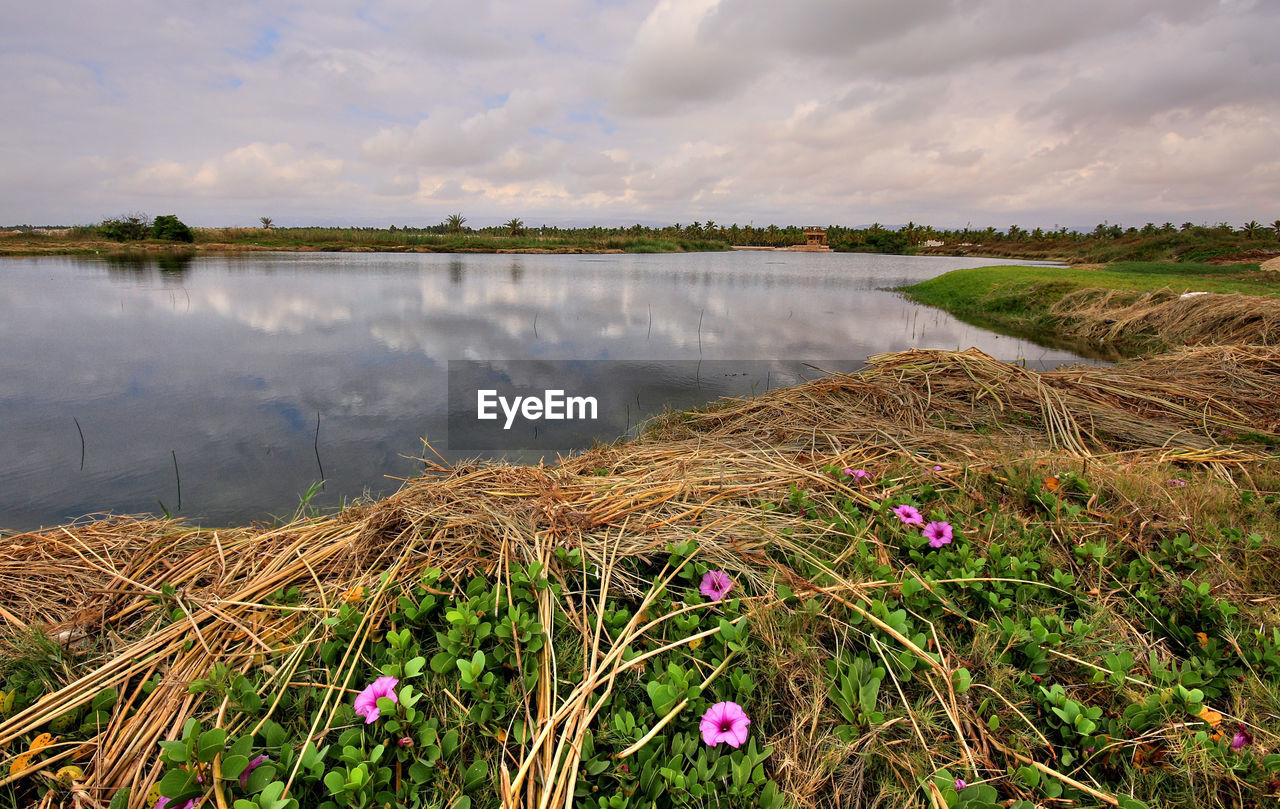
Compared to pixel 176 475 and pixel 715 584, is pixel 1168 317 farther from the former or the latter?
pixel 176 475

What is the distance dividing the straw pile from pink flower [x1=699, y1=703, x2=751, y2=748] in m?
9.37

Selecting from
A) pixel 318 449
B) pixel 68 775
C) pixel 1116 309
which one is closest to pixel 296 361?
pixel 318 449

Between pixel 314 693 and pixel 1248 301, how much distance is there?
493 inches

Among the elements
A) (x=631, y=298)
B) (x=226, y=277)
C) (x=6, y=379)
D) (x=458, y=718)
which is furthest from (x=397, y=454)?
(x=226, y=277)

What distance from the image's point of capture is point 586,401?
559cm

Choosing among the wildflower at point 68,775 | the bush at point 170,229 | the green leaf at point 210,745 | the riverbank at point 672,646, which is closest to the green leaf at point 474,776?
the riverbank at point 672,646

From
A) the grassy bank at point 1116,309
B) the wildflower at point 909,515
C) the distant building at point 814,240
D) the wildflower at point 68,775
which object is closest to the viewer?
the wildflower at point 68,775

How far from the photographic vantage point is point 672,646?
1.40m

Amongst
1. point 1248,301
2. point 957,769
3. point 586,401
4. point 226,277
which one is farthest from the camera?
point 226,277

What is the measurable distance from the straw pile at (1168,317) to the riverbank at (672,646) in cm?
781

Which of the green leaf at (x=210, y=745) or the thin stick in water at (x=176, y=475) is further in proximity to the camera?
the thin stick in water at (x=176, y=475)

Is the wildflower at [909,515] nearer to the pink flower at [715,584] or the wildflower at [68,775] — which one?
the pink flower at [715,584]

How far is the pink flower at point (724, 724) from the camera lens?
1.16m

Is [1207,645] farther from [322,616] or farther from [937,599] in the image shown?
[322,616]
